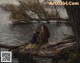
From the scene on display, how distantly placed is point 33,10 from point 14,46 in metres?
0.28

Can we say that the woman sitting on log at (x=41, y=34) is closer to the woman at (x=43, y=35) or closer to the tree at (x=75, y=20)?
the woman at (x=43, y=35)

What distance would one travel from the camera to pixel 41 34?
4602 mm

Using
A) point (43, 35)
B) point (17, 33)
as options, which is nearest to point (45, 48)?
point (43, 35)

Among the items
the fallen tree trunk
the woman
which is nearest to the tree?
the fallen tree trunk

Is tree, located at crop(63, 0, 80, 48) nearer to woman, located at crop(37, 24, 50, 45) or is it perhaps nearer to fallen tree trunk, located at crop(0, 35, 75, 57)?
fallen tree trunk, located at crop(0, 35, 75, 57)

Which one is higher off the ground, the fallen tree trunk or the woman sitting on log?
the woman sitting on log

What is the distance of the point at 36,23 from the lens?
459 cm

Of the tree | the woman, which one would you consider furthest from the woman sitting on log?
the tree

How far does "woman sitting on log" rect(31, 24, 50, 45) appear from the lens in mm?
4586

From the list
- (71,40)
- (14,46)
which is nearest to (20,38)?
(14,46)

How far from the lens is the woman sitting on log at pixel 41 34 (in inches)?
181

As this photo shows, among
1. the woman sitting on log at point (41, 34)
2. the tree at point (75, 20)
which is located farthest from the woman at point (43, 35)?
the tree at point (75, 20)

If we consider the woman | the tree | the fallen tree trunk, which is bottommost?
the fallen tree trunk

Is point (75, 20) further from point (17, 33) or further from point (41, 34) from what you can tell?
point (17, 33)
